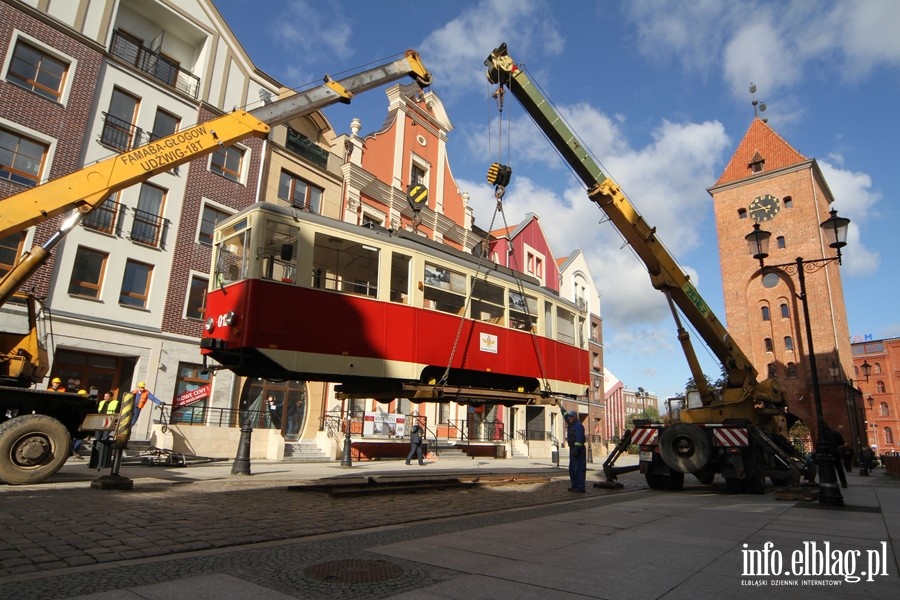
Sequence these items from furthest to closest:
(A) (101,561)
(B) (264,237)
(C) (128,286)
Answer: (C) (128,286)
(B) (264,237)
(A) (101,561)

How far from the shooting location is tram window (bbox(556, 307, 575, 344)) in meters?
13.0

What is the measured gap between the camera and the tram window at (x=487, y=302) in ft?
36.3

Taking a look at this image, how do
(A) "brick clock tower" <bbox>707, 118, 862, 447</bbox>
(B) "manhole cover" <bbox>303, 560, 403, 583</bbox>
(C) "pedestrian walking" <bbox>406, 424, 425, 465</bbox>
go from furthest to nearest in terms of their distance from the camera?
(A) "brick clock tower" <bbox>707, 118, 862, 447</bbox>
(C) "pedestrian walking" <bbox>406, 424, 425, 465</bbox>
(B) "manhole cover" <bbox>303, 560, 403, 583</bbox>

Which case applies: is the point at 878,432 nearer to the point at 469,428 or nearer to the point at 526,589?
the point at 469,428

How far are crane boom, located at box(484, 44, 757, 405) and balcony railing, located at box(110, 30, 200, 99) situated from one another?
47.5 ft

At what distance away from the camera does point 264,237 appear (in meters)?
8.64

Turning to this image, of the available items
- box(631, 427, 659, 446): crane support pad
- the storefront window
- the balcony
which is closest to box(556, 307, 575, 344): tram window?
box(631, 427, 659, 446): crane support pad

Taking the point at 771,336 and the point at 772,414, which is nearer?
the point at 772,414

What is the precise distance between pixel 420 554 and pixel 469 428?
22508 mm

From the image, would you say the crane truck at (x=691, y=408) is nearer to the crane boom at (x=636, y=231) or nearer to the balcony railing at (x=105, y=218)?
the crane boom at (x=636, y=231)

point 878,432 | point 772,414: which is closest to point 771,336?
point 772,414

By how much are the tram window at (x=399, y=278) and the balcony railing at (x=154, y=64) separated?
16.2 meters

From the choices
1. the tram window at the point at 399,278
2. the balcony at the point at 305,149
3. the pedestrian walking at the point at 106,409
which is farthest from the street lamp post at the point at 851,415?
the pedestrian walking at the point at 106,409

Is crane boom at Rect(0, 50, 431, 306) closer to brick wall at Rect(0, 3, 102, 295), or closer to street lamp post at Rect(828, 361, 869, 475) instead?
brick wall at Rect(0, 3, 102, 295)
